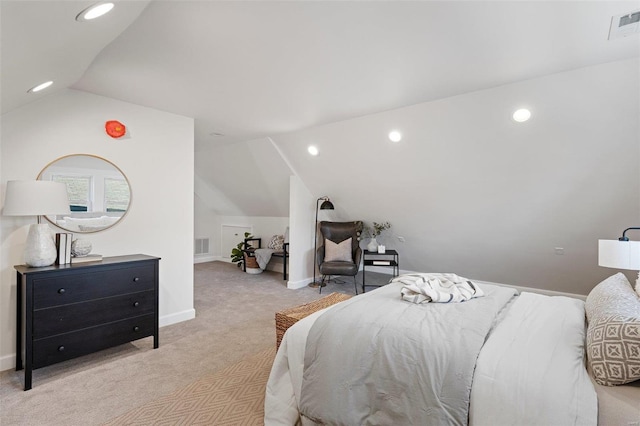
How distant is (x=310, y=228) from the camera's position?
5.61m

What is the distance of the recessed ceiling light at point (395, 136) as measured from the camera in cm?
373

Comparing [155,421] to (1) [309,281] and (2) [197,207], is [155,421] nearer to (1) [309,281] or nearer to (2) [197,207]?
(1) [309,281]

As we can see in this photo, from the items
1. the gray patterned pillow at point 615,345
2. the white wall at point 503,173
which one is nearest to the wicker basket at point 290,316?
the gray patterned pillow at point 615,345

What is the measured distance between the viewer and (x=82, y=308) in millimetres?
2561

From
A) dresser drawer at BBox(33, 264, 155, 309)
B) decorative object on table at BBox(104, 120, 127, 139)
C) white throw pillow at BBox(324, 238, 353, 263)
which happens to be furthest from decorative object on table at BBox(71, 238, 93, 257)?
white throw pillow at BBox(324, 238, 353, 263)

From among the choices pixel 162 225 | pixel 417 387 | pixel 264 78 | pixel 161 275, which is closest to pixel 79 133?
pixel 162 225

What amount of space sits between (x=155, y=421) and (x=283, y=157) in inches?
151

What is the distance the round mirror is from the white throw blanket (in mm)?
2855

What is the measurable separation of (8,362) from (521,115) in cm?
490

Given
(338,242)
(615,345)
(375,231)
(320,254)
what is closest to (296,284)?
(320,254)

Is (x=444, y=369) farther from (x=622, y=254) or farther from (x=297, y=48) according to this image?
(x=297, y=48)

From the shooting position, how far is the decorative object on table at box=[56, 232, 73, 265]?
262 centimetres

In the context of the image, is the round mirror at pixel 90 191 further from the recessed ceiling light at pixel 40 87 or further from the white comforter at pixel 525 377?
the white comforter at pixel 525 377

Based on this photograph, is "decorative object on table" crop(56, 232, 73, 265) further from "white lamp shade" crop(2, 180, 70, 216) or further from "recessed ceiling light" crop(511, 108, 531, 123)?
"recessed ceiling light" crop(511, 108, 531, 123)
